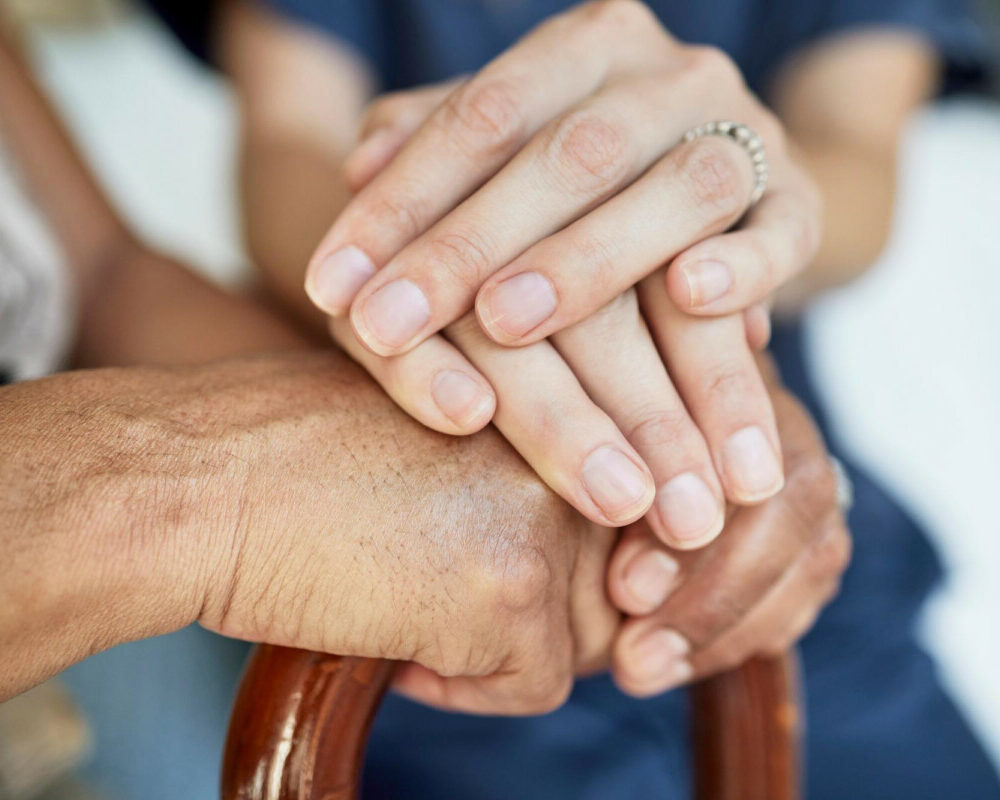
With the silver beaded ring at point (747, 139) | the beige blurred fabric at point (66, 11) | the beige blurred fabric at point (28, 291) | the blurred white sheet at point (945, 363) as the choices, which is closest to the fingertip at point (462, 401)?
the silver beaded ring at point (747, 139)

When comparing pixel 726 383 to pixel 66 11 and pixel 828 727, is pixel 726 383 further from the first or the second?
pixel 66 11

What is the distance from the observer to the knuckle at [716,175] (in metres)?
0.49

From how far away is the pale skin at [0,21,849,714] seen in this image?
1.15 feet

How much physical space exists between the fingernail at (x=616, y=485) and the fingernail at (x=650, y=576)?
5 centimetres

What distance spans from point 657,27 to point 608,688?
0.55m

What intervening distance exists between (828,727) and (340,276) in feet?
2.03

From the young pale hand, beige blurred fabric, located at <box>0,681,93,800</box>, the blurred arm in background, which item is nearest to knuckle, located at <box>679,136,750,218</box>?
the young pale hand

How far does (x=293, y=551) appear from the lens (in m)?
0.39

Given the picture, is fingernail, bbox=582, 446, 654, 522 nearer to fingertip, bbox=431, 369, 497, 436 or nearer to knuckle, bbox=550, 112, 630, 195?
fingertip, bbox=431, 369, 497, 436

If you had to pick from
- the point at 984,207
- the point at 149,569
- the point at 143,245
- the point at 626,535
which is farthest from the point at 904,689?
the point at 984,207

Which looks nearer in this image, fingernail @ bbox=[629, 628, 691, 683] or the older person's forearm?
the older person's forearm

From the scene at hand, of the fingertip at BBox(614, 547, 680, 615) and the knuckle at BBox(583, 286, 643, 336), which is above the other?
the knuckle at BBox(583, 286, 643, 336)

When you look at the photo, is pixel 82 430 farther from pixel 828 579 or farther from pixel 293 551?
pixel 828 579

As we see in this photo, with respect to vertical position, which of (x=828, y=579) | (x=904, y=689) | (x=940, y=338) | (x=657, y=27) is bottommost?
(x=940, y=338)
